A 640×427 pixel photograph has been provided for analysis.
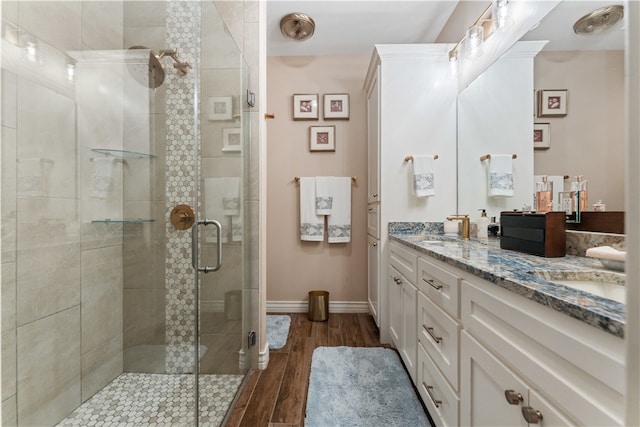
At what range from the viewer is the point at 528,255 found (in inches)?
47.1

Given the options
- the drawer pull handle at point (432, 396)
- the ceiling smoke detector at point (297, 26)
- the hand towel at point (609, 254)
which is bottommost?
the drawer pull handle at point (432, 396)

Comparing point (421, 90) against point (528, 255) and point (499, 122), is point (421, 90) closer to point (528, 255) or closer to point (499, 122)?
point (499, 122)

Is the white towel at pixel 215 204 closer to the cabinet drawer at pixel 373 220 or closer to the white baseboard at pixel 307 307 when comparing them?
the cabinet drawer at pixel 373 220

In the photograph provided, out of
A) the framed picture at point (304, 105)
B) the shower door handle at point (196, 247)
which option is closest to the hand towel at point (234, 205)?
the shower door handle at point (196, 247)

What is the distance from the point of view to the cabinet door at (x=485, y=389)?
2.40 ft

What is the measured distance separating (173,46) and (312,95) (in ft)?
5.00

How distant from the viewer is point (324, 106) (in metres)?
2.86

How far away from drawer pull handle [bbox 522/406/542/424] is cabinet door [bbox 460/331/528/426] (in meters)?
0.02

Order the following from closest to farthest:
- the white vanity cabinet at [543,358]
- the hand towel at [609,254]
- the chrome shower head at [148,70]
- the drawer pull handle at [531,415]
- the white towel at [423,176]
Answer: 1. the white vanity cabinet at [543,358]
2. the drawer pull handle at [531,415]
3. the hand towel at [609,254]
4. the chrome shower head at [148,70]
5. the white towel at [423,176]

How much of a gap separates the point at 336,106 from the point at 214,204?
188 cm

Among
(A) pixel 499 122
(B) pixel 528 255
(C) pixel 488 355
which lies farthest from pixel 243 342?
(A) pixel 499 122

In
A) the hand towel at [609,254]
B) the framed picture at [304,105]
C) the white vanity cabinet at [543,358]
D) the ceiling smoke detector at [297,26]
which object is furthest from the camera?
the framed picture at [304,105]

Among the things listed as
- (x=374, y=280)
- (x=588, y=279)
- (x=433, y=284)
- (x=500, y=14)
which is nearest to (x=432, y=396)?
(x=433, y=284)

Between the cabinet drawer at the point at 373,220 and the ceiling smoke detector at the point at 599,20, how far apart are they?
1.44 metres
